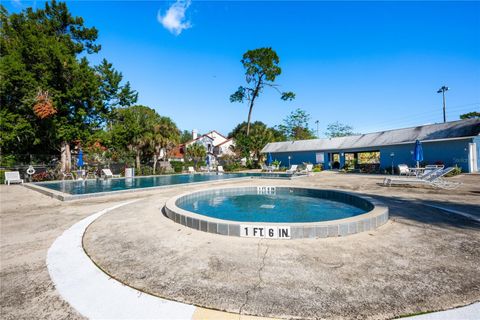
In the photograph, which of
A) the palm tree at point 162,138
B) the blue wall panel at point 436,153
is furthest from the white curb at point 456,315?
the palm tree at point 162,138

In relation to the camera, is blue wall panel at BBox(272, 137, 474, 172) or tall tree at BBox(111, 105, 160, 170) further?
tall tree at BBox(111, 105, 160, 170)

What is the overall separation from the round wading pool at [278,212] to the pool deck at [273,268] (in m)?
0.25

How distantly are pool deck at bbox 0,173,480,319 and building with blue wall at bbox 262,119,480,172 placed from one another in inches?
756

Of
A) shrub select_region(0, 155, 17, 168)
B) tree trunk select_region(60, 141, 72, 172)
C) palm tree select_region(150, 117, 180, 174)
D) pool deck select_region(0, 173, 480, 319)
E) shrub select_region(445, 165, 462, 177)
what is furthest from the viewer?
palm tree select_region(150, 117, 180, 174)

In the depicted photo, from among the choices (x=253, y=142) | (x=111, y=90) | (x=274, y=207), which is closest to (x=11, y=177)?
(x=111, y=90)

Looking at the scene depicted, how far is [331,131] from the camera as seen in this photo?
220ft

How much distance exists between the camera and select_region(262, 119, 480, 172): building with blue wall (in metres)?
→ 19.2

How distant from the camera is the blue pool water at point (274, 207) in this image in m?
7.64

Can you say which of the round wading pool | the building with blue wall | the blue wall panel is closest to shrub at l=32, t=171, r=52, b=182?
the round wading pool

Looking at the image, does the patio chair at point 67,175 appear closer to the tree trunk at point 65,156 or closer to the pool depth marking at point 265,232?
the tree trunk at point 65,156

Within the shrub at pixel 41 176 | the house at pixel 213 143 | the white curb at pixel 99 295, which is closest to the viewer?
the white curb at pixel 99 295

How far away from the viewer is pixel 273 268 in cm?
348

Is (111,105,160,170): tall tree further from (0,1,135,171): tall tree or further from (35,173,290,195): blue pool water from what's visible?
(35,173,290,195): blue pool water

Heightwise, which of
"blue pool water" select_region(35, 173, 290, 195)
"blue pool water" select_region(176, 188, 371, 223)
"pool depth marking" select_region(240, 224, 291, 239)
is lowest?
"blue pool water" select_region(176, 188, 371, 223)
